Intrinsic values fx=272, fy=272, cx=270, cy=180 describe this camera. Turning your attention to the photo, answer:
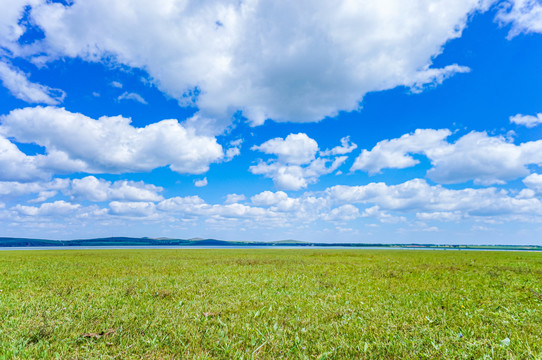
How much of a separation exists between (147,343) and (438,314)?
8.48 metres

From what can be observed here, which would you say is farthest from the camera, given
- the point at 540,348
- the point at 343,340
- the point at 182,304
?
the point at 182,304

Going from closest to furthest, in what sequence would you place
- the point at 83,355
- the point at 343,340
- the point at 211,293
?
the point at 83,355, the point at 343,340, the point at 211,293

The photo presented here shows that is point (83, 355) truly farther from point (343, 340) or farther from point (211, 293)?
point (211, 293)

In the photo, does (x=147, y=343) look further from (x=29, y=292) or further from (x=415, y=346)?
(x=29, y=292)

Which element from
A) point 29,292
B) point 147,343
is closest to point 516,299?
point 147,343

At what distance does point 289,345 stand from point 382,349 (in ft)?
6.73

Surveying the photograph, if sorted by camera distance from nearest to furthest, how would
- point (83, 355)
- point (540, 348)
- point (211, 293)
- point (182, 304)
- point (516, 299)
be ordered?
point (83, 355)
point (540, 348)
point (182, 304)
point (516, 299)
point (211, 293)

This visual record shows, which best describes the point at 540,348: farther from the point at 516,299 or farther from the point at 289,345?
the point at 516,299

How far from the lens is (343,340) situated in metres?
6.45

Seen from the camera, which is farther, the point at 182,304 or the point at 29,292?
the point at 29,292

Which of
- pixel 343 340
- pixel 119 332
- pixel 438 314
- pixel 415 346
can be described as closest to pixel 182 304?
pixel 119 332

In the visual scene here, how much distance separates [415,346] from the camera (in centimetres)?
611

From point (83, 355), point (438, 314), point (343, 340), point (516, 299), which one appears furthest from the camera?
point (516, 299)

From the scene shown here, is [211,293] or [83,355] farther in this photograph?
[211,293]
